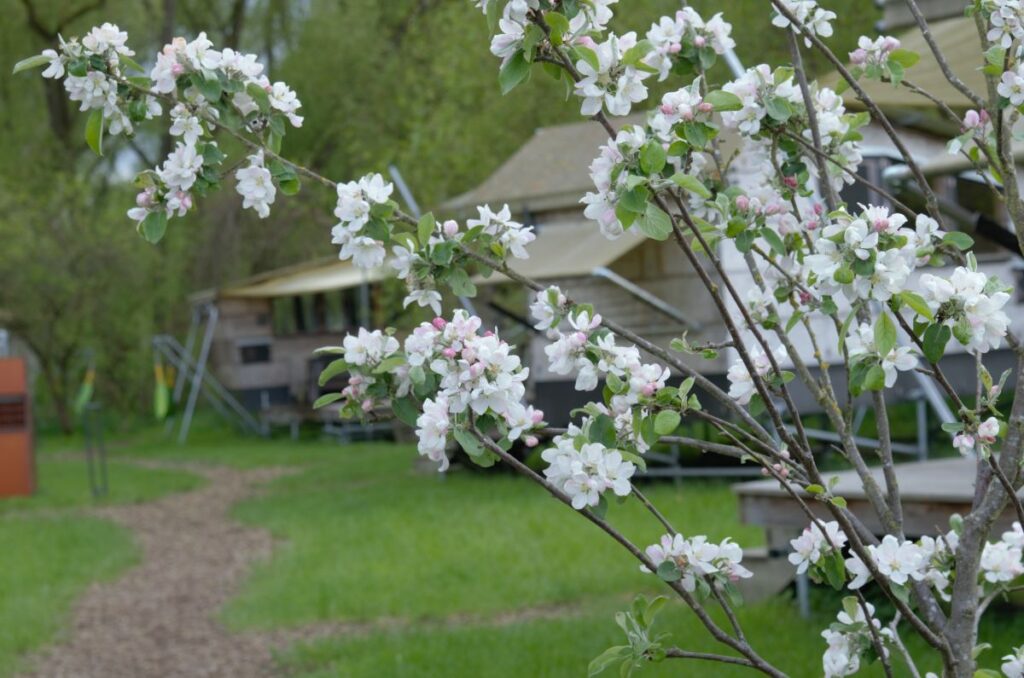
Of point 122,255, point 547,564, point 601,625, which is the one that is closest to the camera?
Result: point 601,625

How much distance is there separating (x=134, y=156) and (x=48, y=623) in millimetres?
24146

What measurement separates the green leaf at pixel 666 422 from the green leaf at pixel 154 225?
921mm

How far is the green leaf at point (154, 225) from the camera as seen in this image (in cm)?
246

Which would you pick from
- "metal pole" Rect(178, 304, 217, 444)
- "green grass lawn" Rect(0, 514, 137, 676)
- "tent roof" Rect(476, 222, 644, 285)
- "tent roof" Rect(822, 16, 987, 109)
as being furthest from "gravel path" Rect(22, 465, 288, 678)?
"metal pole" Rect(178, 304, 217, 444)

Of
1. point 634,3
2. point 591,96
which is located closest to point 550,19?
point 591,96

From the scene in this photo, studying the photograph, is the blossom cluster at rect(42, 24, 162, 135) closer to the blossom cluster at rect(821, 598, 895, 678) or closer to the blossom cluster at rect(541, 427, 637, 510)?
the blossom cluster at rect(541, 427, 637, 510)

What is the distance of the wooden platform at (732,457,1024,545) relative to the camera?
5.58 meters

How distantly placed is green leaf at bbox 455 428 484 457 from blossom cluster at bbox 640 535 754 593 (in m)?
0.44

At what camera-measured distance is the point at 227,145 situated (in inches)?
722

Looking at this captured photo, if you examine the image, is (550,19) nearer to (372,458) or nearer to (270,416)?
(372,458)

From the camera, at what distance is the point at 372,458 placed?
17266mm

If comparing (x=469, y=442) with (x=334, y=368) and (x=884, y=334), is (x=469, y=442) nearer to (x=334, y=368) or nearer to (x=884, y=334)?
(x=334, y=368)

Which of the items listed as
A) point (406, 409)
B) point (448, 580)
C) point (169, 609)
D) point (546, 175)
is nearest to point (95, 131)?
point (406, 409)

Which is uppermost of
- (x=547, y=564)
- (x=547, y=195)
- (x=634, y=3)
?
(x=634, y=3)
